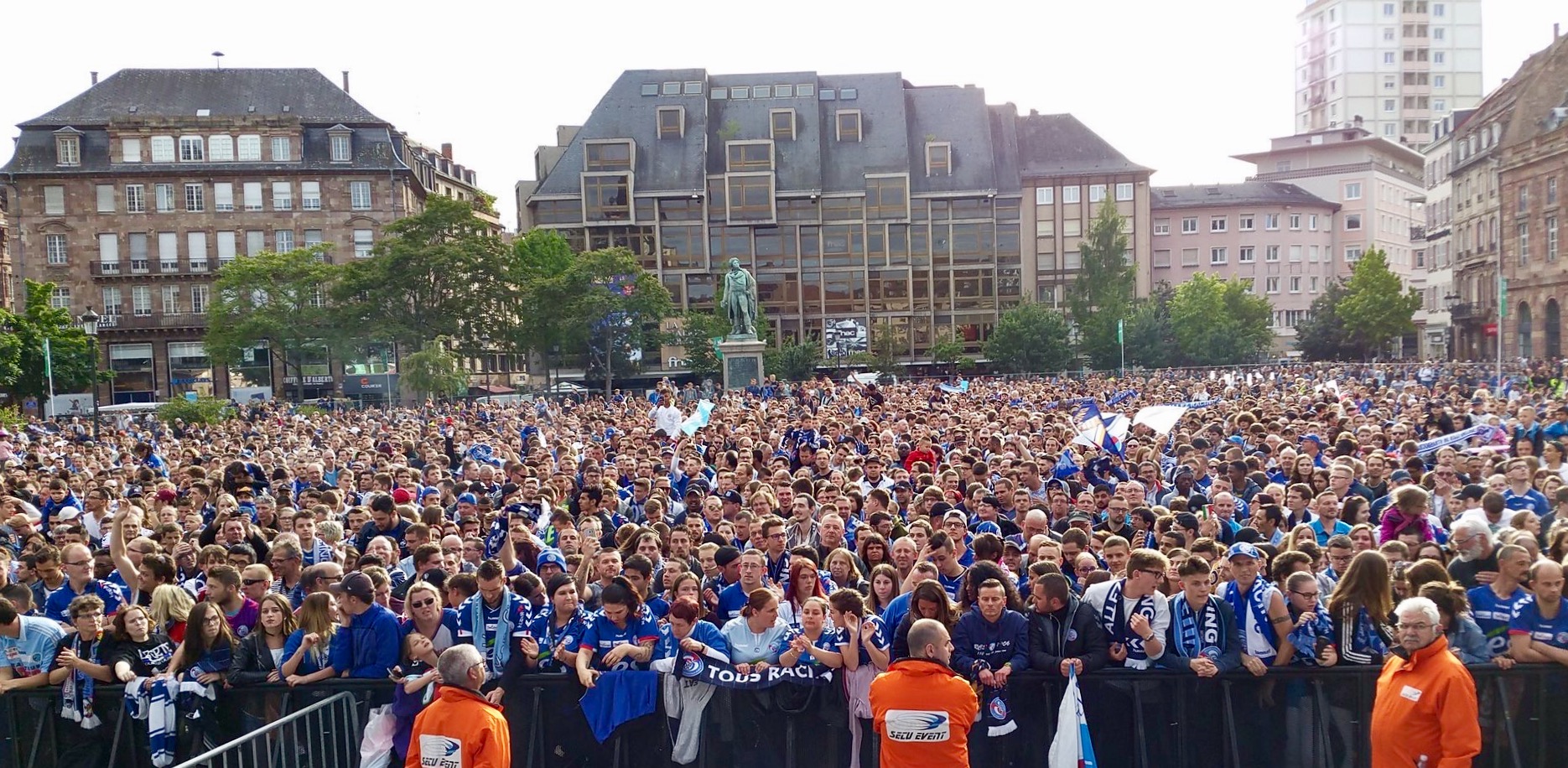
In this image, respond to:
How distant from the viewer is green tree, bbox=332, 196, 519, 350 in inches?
2169

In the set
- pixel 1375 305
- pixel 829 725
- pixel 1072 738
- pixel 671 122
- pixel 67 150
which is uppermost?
pixel 671 122

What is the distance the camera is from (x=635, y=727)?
7.81m

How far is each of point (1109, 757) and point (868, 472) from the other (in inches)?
296

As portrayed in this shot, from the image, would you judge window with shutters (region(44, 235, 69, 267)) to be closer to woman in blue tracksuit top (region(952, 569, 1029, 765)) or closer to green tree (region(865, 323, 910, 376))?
green tree (region(865, 323, 910, 376))

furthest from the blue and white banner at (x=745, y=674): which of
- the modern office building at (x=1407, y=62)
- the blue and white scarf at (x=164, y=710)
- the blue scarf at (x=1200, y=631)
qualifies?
the modern office building at (x=1407, y=62)

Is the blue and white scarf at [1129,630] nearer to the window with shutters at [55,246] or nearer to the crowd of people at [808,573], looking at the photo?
the crowd of people at [808,573]

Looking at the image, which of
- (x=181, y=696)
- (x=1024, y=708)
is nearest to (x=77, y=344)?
(x=181, y=696)

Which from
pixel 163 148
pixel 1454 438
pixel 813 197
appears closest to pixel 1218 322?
pixel 813 197

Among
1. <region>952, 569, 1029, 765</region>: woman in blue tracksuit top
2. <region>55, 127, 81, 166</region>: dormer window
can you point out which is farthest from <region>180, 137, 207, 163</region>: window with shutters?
<region>952, 569, 1029, 765</region>: woman in blue tracksuit top

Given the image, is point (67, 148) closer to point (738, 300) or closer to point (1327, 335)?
point (738, 300)

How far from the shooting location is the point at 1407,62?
408ft

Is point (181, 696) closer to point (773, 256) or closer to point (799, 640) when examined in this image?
point (799, 640)

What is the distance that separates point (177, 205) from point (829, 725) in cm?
7311

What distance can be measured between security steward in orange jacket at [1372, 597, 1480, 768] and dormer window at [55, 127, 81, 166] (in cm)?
7744
